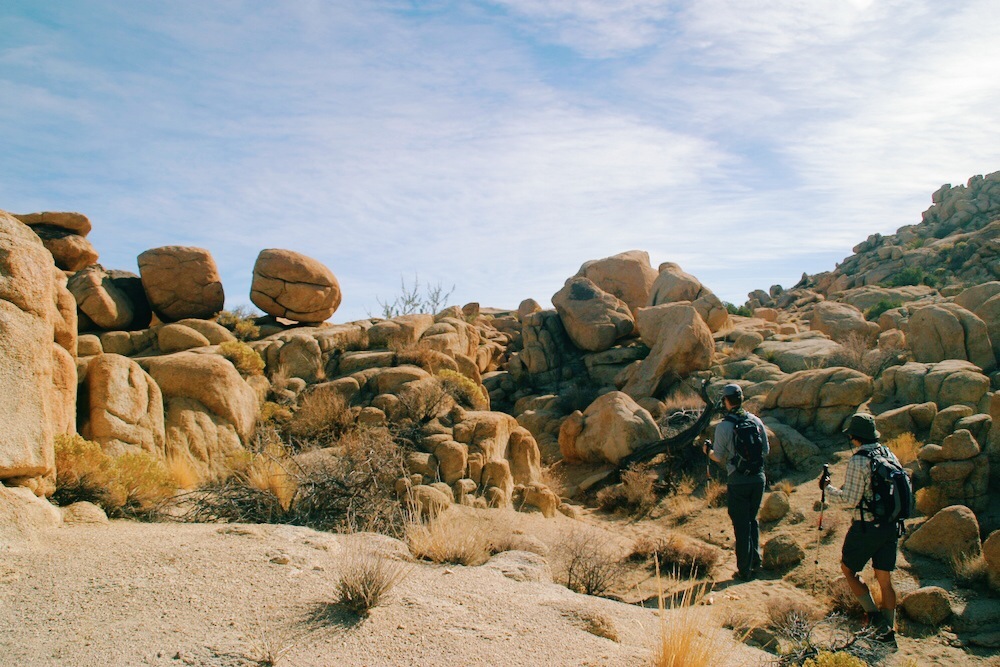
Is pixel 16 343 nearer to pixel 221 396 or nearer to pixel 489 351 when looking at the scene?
pixel 221 396

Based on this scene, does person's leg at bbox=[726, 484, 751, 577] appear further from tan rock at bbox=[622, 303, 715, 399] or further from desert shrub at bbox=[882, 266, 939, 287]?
desert shrub at bbox=[882, 266, 939, 287]

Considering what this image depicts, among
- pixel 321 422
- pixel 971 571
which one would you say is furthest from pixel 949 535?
pixel 321 422

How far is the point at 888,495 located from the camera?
7.25 metres

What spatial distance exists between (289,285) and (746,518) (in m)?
12.2

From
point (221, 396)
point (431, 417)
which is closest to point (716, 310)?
point (431, 417)

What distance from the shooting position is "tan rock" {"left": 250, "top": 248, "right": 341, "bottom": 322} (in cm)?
1792

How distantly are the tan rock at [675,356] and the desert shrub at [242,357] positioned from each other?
12.2 m

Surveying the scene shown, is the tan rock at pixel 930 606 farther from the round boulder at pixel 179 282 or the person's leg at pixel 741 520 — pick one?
the round boulder at pixel 179 282

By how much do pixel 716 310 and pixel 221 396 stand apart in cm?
A: 2038

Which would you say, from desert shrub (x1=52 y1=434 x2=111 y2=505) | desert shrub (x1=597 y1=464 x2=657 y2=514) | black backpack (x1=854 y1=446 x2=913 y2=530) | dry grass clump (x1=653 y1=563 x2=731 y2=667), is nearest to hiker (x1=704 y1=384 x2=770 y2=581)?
black backpack (x1=854 y1=446 x2=913 y2=530)

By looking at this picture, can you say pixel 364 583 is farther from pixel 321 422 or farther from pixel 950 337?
pixel 950 337

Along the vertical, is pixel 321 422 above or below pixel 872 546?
above

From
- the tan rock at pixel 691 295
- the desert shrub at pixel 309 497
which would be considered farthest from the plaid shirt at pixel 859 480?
the tan rock at pixel 691 295

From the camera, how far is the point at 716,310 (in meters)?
27.8
